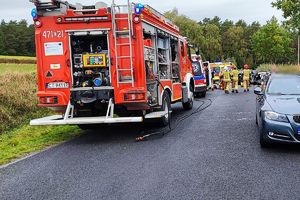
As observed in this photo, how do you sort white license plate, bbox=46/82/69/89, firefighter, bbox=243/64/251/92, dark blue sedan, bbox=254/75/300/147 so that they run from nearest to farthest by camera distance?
1. dark blue sedan, bbox=254/75/300/147
2. white license plate, bbox=46/82/69/89
3. firefighter, bbox=243/64/251/92

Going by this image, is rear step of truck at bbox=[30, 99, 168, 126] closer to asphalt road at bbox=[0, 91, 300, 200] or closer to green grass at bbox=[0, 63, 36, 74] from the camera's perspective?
asphalt road at bbox=[0, 91, 300, 200]

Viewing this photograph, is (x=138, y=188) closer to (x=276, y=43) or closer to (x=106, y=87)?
(x=106, y=87)

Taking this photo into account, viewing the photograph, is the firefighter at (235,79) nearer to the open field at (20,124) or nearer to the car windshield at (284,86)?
the open field at (20,124)

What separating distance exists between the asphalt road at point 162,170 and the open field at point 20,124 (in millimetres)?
851

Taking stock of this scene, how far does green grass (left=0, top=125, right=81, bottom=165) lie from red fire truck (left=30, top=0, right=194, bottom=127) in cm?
66

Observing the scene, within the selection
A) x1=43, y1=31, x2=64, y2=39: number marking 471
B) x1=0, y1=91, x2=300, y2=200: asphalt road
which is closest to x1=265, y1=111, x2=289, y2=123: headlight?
x1=0, y1=91, x2=300, y2=200: asphalt road

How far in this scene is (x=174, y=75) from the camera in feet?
43.4

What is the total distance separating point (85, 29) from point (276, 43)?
5815cm

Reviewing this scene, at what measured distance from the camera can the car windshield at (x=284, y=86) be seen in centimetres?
910

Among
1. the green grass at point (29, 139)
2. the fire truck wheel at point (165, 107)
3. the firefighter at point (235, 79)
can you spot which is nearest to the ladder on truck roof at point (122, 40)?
the fire truck wheel at point (165, 107)

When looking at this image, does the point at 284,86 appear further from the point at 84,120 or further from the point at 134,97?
the point at 84,120

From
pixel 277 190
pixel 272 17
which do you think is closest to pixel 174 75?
pixel 277 190

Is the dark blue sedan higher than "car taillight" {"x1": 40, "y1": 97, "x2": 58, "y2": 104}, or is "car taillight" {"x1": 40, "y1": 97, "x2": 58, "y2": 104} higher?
"car taillight" {"x1": 40, "y1": 97, "x2": 58, "y2": 104}

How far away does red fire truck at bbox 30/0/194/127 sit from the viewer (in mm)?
9705
